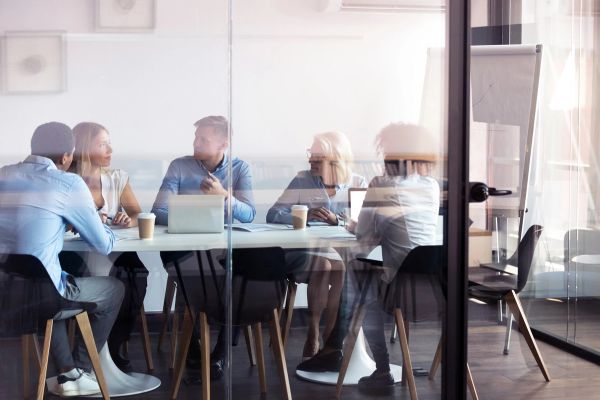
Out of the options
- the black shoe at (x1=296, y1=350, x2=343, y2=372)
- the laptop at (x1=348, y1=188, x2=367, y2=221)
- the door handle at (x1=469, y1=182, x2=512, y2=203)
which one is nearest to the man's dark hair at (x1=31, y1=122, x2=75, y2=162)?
the laptop at (x1=348, y1=188, x2=367, y2=221)

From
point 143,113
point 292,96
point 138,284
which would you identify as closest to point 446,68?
point 292,96

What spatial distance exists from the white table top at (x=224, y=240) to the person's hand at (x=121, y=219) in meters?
0.03

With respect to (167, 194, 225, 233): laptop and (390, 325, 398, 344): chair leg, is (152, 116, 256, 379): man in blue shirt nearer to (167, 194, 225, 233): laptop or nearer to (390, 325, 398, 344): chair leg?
(167, 194, 225, 233): laptop

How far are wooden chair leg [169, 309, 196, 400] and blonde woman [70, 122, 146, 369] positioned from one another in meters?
0.23

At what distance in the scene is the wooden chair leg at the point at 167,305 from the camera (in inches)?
141

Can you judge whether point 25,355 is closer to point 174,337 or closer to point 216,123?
point 174,337

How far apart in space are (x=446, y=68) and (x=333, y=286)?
38.4 inches

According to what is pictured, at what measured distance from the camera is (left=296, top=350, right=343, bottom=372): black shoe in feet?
12.4

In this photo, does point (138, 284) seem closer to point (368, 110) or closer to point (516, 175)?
point (368, 110)

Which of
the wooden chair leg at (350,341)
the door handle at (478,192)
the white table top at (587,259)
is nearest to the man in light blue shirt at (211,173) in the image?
the wooden chair leg at (350,341)

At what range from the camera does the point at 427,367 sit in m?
3.91

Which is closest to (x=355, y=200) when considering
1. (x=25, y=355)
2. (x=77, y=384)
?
(x=77, y=384)

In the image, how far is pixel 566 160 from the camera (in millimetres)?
4281

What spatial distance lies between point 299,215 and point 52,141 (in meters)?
0.96
